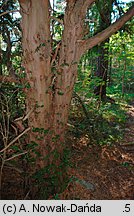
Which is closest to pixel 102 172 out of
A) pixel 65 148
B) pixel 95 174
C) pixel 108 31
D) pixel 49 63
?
pixel 95 174

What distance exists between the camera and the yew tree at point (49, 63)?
8.21 feet

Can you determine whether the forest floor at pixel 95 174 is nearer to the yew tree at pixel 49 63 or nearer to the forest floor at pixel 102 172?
the forest floor at pixel 102 172

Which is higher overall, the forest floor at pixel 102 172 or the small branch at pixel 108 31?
the small branch at pixel 108 31

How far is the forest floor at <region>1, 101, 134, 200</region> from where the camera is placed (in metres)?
3.29

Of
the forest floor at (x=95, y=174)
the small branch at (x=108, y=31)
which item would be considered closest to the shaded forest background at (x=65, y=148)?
the forest floor at (x=95, y=174)

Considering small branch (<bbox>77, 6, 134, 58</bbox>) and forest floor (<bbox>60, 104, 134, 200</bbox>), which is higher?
small branch (<bbox>77, 6, 134, 58</bbox>)

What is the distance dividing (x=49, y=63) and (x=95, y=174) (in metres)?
2.43

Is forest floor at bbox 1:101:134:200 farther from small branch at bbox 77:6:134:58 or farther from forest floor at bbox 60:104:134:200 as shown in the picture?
small branch at bbox 77:6:134:58

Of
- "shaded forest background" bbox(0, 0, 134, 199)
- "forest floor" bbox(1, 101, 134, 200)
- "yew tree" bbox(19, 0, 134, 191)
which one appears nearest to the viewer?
"yew tree" bbox(19, 0, 134, 191)

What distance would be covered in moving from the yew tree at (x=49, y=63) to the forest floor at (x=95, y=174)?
73cm

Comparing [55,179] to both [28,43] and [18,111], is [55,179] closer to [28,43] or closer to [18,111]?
[18,111]

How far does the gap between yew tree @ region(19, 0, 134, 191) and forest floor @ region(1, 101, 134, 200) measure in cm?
73

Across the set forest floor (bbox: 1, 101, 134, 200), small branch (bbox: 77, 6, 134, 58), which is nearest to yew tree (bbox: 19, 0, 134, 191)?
small branch (bbox: 77, 6, 134, 58)

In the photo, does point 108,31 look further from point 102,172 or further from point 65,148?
point 102,172
